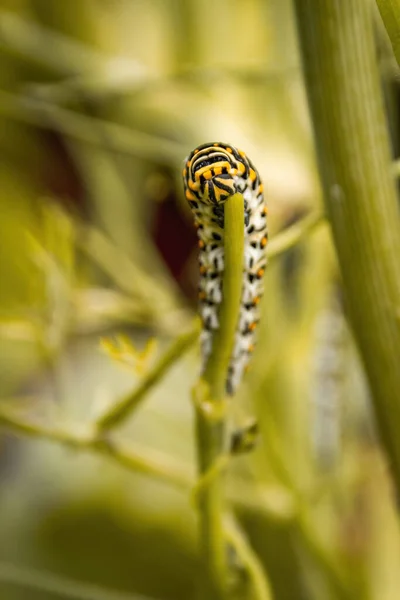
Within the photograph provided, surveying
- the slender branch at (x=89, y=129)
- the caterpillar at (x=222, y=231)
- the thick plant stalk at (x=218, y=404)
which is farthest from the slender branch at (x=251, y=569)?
the slender branch at (x=89, y=129)

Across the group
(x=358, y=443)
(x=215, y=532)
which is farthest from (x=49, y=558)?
(x=215, y=532)

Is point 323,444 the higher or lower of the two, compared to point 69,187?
lower

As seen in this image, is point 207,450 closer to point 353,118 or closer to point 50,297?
point 353,118

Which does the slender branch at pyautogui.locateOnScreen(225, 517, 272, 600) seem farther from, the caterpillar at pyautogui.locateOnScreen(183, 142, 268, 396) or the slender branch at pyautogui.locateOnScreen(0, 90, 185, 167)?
the slender branch at pyautogui.locateOnScreen(0, 90, 185, 167)

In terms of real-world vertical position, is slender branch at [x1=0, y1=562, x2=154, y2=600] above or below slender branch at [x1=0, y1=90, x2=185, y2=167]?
below

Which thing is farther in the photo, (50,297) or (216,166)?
(50,297)

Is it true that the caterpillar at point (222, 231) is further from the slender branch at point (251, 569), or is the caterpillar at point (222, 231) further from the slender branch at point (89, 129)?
the slender branch at point (89, 129)

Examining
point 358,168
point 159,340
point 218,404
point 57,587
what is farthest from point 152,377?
point 159,340

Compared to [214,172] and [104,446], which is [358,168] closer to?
[214,172]

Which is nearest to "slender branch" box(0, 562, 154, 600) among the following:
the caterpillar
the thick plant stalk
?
→ the thick plant stalk
